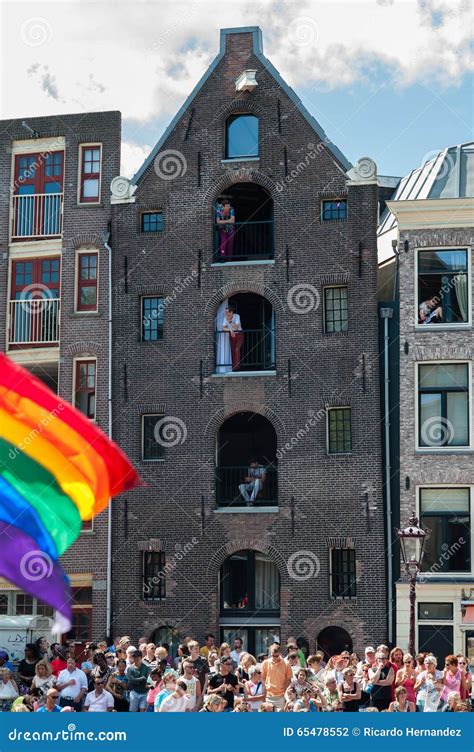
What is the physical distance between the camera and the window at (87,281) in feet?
130

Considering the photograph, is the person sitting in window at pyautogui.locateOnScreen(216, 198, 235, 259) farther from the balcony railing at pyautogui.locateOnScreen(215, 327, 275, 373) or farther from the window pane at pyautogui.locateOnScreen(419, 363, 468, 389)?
the window pane at pyautogui.locateOnScreen(419, 363, 468, 389)

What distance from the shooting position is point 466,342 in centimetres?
3678

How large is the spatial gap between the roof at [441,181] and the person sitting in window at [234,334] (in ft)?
16.2

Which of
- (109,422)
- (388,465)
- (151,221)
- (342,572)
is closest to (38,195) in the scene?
(151,221)

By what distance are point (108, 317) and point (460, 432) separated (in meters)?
10.7

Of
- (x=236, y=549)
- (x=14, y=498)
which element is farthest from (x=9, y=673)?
(x=236, y=549)

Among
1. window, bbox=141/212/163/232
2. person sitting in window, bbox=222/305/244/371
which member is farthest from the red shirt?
window, bbox=141/212/163/232

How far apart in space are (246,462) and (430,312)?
699 cm

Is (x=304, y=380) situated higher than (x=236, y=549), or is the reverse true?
(x=304, y=380)

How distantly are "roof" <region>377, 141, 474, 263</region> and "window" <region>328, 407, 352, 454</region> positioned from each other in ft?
16.9

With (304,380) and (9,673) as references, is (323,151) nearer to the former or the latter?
(304,380)

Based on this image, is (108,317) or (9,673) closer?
(9,673)

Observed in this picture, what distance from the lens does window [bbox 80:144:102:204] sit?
40062mm

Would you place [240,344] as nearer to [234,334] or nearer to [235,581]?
[234,334]
